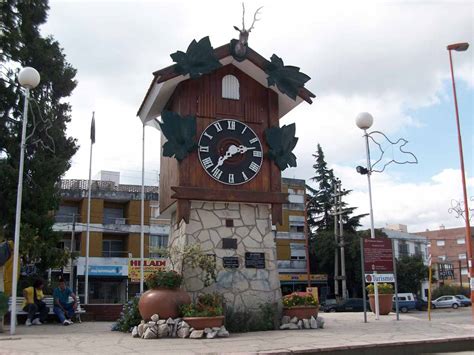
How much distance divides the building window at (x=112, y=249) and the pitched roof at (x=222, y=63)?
32.2m

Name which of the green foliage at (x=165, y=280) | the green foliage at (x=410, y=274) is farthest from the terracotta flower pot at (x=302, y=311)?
the green foliage at (x=410, y=274)

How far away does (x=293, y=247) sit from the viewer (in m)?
53.8

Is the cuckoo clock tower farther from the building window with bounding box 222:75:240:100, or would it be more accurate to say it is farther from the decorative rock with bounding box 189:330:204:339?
the decorative rock with bounding box 189:330:204:339

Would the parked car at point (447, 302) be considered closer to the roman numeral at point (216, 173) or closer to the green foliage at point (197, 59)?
the roman numeral at point (216, 173)

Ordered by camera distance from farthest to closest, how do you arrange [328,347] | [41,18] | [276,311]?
[41,18] < [276,311] < [328,347]

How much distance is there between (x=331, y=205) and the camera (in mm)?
53844

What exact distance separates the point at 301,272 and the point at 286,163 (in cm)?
4024

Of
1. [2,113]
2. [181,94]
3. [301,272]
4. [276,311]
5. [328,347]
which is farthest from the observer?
[301,272]

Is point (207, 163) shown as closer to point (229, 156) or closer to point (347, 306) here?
point (229, 156)

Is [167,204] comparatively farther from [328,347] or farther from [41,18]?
[41,18]

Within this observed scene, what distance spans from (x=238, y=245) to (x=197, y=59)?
15.3ft

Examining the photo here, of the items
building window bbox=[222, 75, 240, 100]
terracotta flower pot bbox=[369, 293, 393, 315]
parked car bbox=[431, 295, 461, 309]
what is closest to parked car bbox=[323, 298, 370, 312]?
parked car bbox=[431, 295, 461, 309]

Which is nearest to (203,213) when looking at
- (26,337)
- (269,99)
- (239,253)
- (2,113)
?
(239,253)

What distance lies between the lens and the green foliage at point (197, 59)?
13.1 meters
